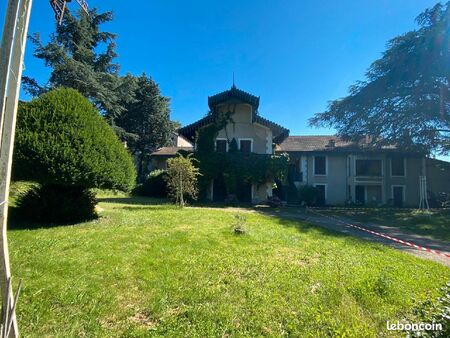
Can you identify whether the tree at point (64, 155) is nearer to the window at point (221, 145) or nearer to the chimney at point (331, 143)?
the window at point (221, 145)

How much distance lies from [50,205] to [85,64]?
24516 millimetres

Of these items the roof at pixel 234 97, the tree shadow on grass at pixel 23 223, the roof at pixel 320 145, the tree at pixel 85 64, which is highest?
the tree at pixel 85 64

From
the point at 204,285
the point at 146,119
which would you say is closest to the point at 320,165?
the point at 146,119

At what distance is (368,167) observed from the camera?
89.7 ft

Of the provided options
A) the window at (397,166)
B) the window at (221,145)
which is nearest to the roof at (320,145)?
the window at (397,166)

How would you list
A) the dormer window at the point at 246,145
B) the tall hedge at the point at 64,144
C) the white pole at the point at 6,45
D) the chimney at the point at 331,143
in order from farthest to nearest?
the chimney at the point at 331,143 → the dormer window at the point at 246,145 → the tall hedge at the point at 64,144 → the white pole at the point at 6,45

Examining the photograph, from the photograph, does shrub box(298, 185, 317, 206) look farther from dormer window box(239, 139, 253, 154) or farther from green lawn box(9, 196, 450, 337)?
green lawn box(9, 196, 450, 337)

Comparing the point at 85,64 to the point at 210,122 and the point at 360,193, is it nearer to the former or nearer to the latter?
the point at 210,122

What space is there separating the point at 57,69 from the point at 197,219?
24.3m

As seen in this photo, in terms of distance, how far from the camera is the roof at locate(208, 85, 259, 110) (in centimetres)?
2170

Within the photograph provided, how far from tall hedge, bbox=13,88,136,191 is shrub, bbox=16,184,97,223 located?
697 mm

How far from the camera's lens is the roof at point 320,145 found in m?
26.8

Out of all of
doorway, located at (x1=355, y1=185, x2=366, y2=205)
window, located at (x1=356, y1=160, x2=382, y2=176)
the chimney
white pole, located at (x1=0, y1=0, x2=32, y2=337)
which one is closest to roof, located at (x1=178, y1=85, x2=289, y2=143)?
the chimney

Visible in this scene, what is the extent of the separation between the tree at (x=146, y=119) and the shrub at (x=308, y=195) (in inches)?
835
